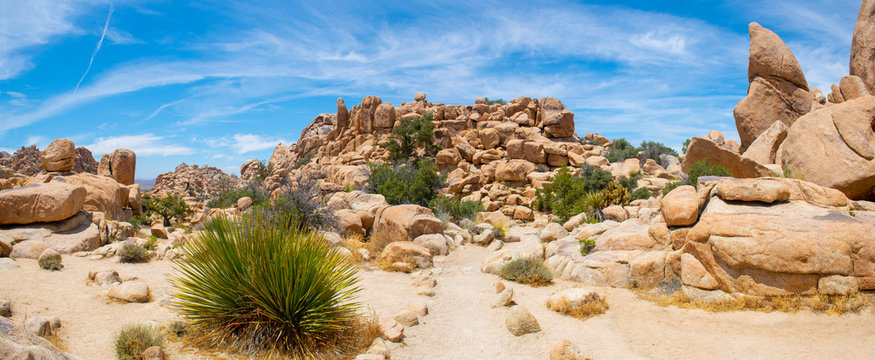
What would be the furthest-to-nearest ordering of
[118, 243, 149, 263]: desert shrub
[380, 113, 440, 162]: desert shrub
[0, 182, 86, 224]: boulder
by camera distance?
[380, 113, 440, 162]: desert shrub → [0, 182, 86, 224]: boulder → [118, 243, 149, 263]: desert shrub

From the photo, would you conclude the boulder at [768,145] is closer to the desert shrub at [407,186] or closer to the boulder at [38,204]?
the desert shrub at [407,186]

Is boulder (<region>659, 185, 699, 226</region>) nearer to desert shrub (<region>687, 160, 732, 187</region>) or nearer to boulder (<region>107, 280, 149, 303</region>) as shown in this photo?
desert shrub (<region>687, 160, 732, 187</region>)

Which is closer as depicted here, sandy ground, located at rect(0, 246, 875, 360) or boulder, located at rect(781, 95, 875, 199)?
sandy ground, located at rect(0, 246, 875, 360)

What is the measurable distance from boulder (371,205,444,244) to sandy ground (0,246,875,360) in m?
4.91

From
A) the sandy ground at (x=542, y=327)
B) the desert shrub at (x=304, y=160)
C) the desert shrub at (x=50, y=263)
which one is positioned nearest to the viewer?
the sandy ground at (x=542, y=327)

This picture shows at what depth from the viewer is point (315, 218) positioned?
14.3 meters

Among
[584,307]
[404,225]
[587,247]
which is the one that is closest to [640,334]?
[584,307]

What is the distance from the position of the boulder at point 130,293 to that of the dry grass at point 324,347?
1.67 m

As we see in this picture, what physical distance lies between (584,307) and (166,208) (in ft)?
59.2

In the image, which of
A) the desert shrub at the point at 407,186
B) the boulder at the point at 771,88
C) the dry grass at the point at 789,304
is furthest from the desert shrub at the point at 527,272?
the boulder at the point at 771,88

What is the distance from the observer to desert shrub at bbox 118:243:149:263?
10023mm

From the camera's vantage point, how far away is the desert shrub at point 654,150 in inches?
1381

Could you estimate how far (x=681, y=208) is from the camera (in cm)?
923

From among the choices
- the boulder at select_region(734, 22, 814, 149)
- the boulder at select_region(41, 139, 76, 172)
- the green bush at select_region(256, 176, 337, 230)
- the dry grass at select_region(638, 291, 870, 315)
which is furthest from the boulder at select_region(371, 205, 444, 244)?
the boulder at select_region(734, 22, 814, 149)
